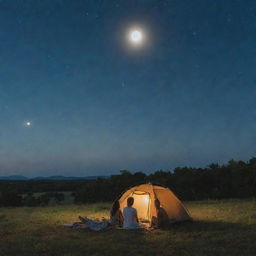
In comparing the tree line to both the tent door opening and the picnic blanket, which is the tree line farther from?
the picnic blanket

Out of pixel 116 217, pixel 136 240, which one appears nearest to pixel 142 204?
pixel 116 217

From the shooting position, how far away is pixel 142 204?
15859mm

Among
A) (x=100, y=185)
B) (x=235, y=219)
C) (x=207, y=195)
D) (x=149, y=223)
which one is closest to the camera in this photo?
(x=149, y=223)

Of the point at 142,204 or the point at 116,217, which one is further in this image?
the point at 142,204

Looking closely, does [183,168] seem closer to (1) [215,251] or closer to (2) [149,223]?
(2) [149,223]

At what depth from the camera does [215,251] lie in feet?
32.0

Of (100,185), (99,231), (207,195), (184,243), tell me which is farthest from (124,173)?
(184,243)

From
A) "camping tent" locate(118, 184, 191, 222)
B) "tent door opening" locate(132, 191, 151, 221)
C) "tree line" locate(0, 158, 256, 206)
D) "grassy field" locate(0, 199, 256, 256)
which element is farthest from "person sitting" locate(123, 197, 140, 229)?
"tree line" locate(0, 158, 256, 206)

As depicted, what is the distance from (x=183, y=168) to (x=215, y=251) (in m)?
24.5

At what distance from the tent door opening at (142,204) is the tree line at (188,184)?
1474 cm

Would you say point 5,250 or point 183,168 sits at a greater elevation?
point 183,168

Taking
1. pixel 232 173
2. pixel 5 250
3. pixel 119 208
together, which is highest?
pixel 232 173

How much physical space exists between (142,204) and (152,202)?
929 mm

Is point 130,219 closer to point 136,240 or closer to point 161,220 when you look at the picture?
point 161,220
